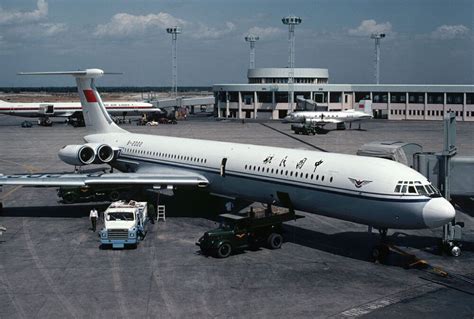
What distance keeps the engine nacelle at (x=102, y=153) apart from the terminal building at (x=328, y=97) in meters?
79.9

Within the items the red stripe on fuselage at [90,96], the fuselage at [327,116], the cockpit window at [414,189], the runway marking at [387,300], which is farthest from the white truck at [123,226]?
the fuselage at [327,116]

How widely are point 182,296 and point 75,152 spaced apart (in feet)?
62.9

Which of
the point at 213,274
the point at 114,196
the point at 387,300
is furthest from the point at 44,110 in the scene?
the point at 387,300

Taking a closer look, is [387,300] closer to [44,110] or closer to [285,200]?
[285,200]

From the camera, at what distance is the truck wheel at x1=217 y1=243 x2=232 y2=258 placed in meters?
23.3

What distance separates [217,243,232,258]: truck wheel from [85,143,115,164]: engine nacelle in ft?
51.3

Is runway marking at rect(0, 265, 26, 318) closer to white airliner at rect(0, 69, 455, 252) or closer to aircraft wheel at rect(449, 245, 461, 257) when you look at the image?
white airliner at rect(0, 69, 455, 252)

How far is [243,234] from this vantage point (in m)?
24.1

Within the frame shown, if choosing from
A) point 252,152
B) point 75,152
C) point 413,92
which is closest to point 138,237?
point 252,152

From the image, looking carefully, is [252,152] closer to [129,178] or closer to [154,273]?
[129,178]

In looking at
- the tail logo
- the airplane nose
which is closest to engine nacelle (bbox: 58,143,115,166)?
the tail logo

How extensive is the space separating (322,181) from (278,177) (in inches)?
104

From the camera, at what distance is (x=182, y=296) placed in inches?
745

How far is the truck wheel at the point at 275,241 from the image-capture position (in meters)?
24.6
